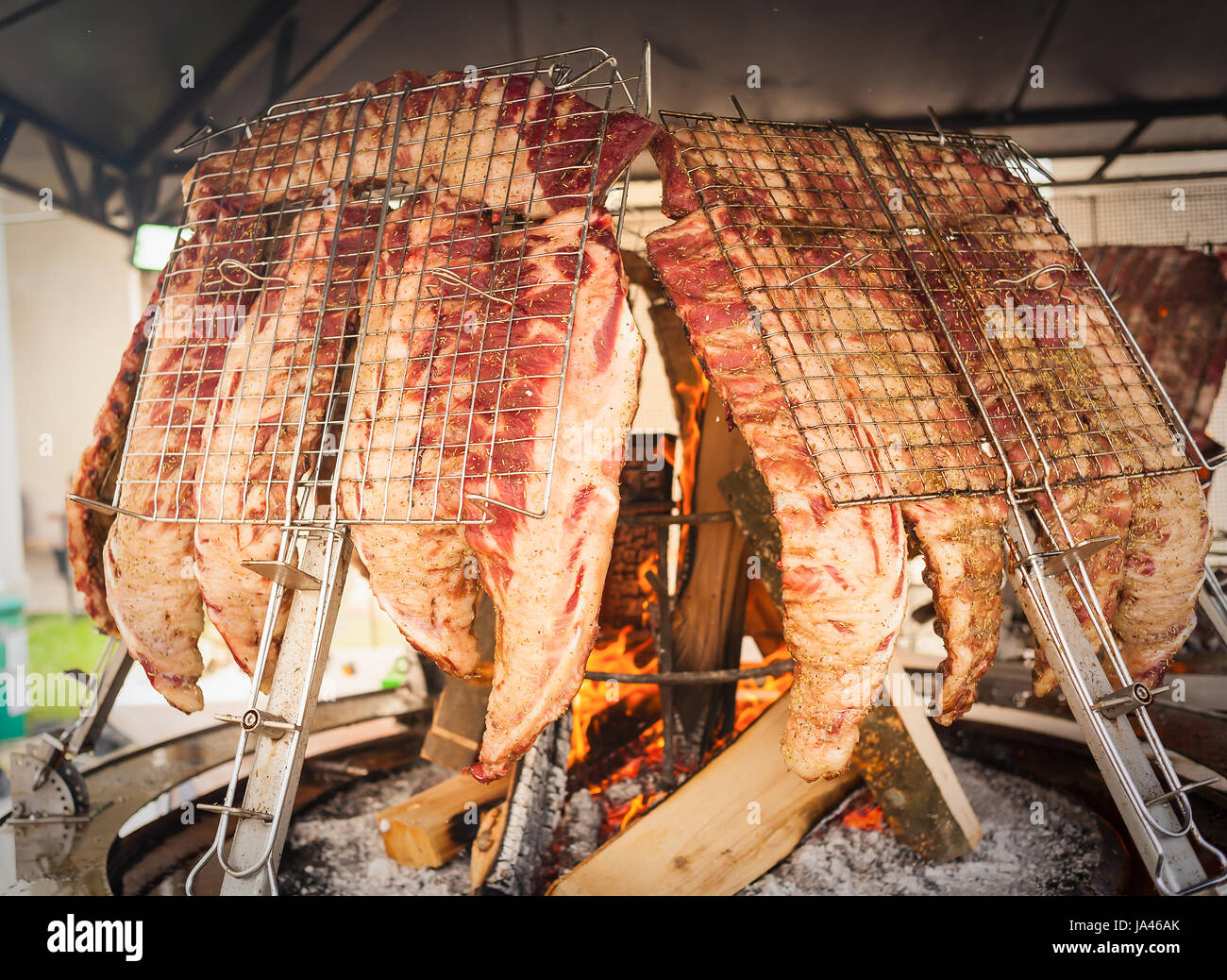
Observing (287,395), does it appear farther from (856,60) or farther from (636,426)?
(856,60)

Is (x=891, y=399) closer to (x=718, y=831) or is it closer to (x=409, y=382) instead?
(x=409, y=382)

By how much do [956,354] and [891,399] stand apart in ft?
0.85

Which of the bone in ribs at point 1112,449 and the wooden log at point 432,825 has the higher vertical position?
the bone in ribs at point 1112,449

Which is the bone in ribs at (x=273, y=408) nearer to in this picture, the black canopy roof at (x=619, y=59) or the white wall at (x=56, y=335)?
the black canopy roof at (x=619, y=59)

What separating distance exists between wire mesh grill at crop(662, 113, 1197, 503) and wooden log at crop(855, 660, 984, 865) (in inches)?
41.4

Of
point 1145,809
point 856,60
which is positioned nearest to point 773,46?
point 856,60

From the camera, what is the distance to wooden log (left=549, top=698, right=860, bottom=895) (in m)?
2.56

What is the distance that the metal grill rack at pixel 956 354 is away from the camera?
6.29 ft

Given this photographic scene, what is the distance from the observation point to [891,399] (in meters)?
2.06

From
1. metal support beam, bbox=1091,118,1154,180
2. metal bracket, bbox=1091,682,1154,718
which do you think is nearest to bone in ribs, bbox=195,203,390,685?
Answer: metal bracket, bbox=1091,682,1154,718

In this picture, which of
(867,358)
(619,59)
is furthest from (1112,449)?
(619,59)

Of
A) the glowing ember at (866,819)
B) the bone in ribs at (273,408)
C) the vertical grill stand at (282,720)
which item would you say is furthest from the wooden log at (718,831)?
the bone in ribs at (273,408)

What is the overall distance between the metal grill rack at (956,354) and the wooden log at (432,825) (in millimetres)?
2009

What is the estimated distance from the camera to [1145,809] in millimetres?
1798
